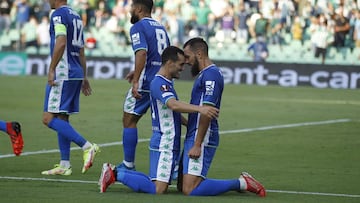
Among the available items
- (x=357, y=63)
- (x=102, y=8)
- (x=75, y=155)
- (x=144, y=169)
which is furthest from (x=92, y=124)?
(x=102, y=8)

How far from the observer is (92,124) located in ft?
65.8

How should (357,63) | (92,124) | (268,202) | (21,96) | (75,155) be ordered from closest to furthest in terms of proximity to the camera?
1. (268,202)
2. (75,155)
3. (92,124)
4. (21,96)
5. (357,63)

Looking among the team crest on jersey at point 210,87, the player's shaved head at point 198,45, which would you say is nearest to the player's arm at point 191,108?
the team crest on jersey at point 210,87

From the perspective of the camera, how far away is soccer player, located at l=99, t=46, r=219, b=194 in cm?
1065

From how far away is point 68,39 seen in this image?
12812 mm

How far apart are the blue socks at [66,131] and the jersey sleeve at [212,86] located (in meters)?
2.49

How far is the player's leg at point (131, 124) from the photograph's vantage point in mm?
12812

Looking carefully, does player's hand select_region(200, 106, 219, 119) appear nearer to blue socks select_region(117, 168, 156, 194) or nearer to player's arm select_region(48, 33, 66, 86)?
blue socks select_region(117, 168, 156, 194)

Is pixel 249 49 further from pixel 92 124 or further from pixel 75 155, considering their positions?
pixel 75 155

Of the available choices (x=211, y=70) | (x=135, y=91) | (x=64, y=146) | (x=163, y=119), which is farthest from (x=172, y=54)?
(x=64, y=146)

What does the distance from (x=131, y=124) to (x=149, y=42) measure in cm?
103

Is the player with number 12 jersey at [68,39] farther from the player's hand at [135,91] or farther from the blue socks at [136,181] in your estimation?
the blue socks at [136,181]

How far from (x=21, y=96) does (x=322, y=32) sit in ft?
37.3

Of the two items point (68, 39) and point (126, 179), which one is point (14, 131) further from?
point (126, 179)
